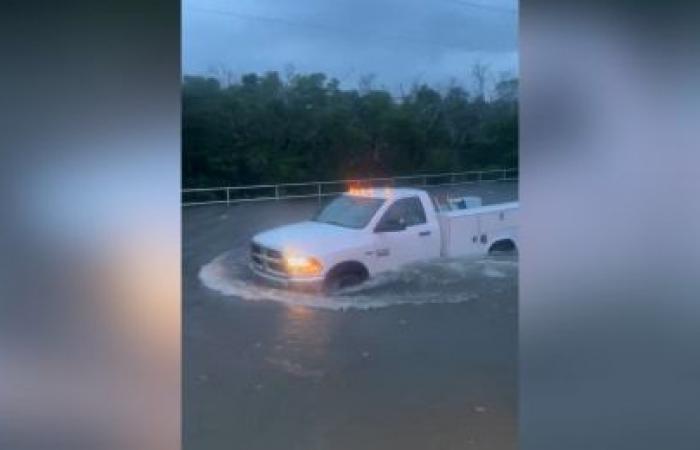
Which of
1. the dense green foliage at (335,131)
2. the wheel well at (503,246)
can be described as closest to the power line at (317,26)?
the dense green foliage at (335,131)

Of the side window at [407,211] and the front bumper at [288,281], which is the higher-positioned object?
the side window at [407,211]

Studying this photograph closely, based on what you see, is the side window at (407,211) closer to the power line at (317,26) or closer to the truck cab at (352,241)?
the truck cab at (352,241)

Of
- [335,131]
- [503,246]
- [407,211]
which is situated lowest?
[503,246]

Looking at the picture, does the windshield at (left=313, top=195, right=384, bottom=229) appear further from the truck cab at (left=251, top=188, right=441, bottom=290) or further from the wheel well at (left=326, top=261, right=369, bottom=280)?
the wheel well at (left=326, top=261, right=369, bottom=280)

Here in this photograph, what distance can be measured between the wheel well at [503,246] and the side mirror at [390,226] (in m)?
0.30

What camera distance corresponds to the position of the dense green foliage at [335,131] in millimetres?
2266

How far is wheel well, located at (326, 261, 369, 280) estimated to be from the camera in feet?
7.85

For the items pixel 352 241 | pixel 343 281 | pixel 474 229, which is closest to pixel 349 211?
pixel 352 241

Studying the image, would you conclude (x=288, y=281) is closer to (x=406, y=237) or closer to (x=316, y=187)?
(x=316, y=187)

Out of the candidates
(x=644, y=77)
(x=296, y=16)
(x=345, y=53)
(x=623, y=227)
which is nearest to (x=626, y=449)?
(x=623, y=227)

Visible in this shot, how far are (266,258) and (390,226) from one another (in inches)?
16.8

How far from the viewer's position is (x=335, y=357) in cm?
235

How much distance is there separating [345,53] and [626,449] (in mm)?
1408

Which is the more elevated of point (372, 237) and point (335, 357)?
point (372, 237)
